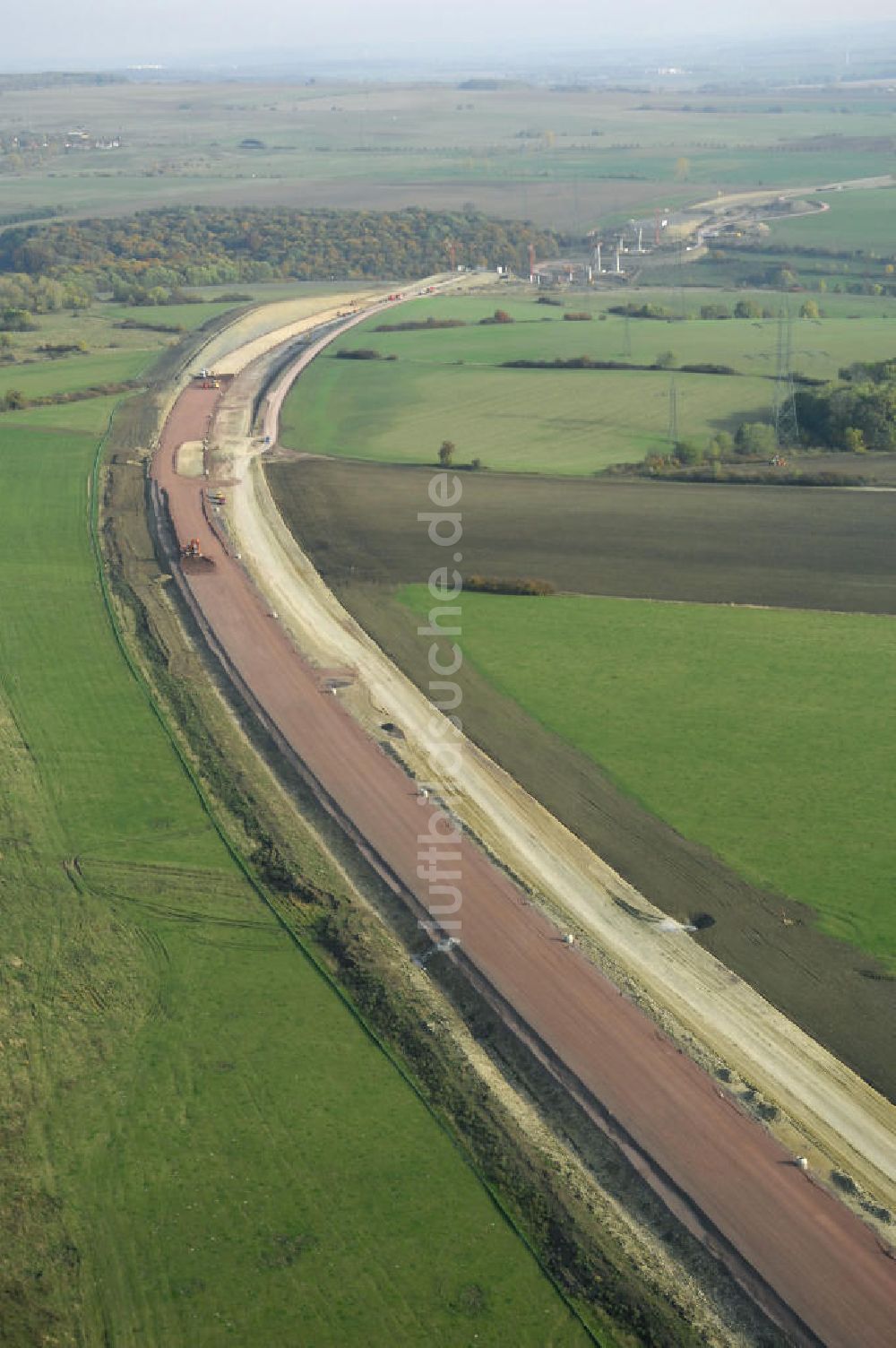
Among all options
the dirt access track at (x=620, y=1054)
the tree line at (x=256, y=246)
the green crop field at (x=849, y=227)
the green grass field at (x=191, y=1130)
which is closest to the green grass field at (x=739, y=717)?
the dirt access track at (x=620, y=1054)

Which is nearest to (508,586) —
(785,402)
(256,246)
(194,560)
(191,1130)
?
(194,560)

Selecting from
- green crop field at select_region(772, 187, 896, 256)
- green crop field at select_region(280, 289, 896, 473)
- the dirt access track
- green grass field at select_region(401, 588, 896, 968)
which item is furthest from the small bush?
green crop field at select_region(772, 187, 896, 256)

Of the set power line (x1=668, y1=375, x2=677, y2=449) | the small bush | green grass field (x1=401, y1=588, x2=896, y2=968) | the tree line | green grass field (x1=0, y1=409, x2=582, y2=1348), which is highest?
the tree line

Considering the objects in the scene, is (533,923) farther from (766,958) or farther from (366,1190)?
(366,1190)

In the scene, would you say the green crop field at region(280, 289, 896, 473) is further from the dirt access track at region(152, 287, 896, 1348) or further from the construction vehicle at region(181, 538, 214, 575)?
the dirt access track at region(152, 287, 896, 1348)

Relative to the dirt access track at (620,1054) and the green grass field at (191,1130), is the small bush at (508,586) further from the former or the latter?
the green grass field at (191,1130)
